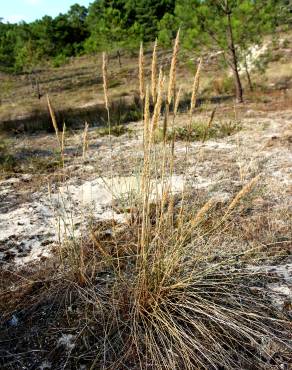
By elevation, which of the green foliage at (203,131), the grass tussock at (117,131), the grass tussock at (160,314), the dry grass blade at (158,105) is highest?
the dry grass blade at (158,105)

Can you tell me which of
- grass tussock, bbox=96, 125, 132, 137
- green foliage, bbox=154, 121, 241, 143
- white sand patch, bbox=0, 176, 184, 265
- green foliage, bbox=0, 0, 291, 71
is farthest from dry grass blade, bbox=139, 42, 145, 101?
grass tussock, bbox=96, 125, 132, 137

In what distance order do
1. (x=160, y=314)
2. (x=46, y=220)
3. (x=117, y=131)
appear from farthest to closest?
1. (x=117, y=131)
2. (x=46, y=220)
3. (x=160, y=314)

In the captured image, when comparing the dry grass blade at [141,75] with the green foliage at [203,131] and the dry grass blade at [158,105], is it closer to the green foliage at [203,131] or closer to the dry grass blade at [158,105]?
the dry grass blade at [158,105]

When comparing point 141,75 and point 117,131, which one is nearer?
point 141,75

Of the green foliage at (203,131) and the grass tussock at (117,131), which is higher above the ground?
the green foliage at (203,131)

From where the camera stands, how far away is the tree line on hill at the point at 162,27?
29.0 feet

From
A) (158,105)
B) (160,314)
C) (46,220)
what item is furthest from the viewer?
(46,220)

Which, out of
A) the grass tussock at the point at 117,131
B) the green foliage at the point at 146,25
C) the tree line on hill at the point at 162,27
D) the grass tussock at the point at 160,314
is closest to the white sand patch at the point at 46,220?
the grass tussock at the point at 160,314

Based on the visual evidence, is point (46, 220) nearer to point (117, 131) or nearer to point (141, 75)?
point (141, 75)

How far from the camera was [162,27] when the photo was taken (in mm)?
21797

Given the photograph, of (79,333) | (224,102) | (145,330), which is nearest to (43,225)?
(79,333)

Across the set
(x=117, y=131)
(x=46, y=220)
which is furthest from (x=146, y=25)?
(x=46, y=220)

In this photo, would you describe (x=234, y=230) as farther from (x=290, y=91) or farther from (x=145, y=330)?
(x=290, y=91)

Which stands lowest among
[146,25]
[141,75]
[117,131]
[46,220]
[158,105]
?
[117,131]
